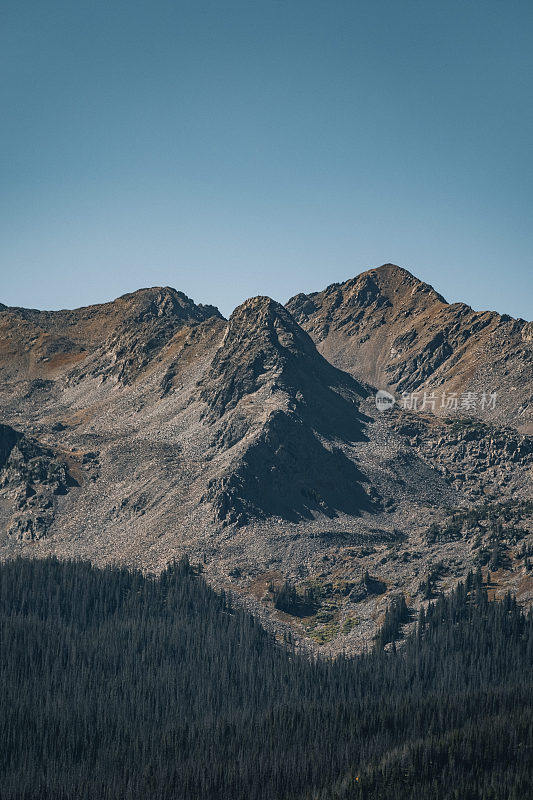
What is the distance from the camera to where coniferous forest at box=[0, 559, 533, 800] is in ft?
426

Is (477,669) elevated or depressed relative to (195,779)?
elevated

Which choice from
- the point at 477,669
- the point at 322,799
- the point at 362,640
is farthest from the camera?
the point at 362,640

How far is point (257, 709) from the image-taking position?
15538 cm

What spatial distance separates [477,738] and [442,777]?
919cm

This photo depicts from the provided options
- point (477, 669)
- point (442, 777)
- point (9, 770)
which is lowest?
point (9, 770)

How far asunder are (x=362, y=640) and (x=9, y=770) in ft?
251

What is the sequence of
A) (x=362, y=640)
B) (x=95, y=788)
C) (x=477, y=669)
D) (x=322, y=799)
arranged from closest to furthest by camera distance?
(x=322, y=799), (x=95, y=788), (x=477, y=669), (x=362, y=640)

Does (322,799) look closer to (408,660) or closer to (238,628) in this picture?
(408,660)

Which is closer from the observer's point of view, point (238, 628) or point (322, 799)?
point (322, 799)

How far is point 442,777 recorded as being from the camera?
127 m

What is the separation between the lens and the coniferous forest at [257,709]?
426ft

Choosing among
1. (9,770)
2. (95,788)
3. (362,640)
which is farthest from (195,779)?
(362,640)

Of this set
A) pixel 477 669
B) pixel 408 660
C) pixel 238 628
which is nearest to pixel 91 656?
pixel 238 628

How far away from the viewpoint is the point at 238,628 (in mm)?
186875
